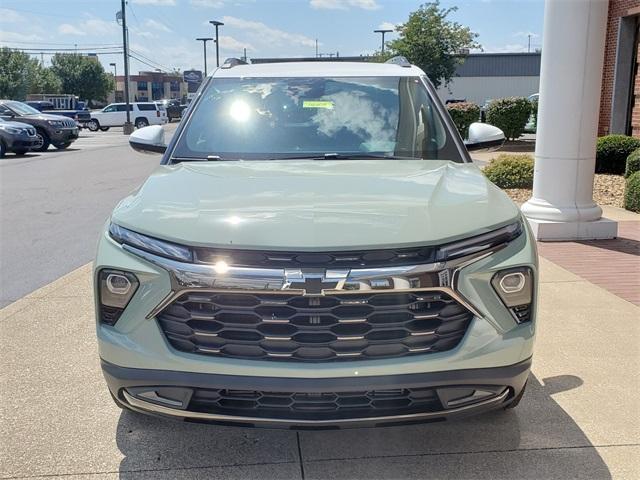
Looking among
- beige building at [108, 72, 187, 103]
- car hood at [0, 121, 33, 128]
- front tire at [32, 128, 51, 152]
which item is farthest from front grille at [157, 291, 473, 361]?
beige building at [108, 72, 187, 103]

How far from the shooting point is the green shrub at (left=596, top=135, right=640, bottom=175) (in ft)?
40.6

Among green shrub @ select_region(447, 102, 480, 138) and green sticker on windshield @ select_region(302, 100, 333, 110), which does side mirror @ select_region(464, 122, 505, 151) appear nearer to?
green sticker on windshield @ select_region(302, 100, 333, 110)

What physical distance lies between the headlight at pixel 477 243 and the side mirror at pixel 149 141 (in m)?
2.53

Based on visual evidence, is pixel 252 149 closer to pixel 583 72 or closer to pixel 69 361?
pixel 69 361

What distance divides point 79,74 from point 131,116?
48.7 meters

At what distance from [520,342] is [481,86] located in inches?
2313

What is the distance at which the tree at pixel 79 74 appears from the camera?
86250 millimetres

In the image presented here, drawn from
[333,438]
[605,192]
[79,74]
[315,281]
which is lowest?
[333,438]

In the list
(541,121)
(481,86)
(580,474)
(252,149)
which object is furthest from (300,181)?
(481,86)

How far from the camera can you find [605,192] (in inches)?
424

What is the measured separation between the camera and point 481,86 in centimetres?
5788

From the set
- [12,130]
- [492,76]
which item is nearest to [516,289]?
[12,130]

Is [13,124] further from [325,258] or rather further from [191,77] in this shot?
[191,77]

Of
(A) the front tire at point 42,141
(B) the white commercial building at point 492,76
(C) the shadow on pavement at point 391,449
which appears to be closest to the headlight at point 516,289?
(C) the shadow on pavement at point 391,449
